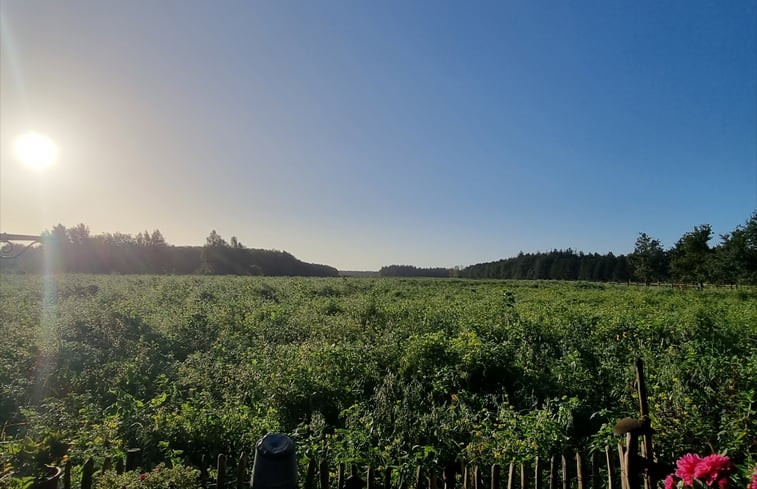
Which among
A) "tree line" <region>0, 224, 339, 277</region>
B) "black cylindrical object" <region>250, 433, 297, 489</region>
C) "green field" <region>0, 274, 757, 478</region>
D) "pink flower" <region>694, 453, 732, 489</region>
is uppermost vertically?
"tree line" <region>0, 224, 339, 277</region>

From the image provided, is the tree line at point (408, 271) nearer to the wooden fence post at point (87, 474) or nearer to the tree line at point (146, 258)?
the tree line at point (146, 258)

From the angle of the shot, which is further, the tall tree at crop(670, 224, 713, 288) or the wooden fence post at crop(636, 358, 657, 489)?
the tall tree at crop(670, 224, 713, 288)

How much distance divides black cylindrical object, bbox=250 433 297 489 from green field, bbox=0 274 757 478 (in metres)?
1.39

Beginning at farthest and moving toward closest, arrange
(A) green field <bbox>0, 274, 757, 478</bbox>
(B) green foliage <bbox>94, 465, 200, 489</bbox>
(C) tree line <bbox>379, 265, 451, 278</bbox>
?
(C) tree line <bbox>379, 265, 451, 278</bbox> < (A) green field <bbox>0, 274, 757, 478</bbox> < (B) green foliage <bbox>94, 465, 200, 489</bbox>

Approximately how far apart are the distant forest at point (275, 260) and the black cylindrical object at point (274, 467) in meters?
3.66

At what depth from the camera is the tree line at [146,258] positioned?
155ft

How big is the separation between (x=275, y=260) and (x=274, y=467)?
7291 cm

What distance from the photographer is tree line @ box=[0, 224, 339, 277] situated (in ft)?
155

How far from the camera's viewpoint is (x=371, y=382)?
7055 mm

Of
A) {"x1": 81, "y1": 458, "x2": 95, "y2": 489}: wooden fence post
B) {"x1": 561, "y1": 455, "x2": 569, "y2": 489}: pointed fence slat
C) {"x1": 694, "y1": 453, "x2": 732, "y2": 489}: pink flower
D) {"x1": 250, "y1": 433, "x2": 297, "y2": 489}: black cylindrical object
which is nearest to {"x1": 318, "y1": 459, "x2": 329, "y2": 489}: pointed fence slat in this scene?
{"x1": 250, "y1": 433, "x2": 297, "y2": 489}: black cylindrical object

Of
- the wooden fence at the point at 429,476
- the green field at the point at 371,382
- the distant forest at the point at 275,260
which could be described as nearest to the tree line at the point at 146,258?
the distant forest at the point at 275,260

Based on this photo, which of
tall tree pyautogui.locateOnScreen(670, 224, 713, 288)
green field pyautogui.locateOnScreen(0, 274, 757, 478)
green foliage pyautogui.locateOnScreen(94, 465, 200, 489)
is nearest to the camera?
green foliage pyautogui.locateOnScreen(94, 465, 200, 489)

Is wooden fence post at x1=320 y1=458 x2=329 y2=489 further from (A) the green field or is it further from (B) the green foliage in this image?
(B) the green foliage

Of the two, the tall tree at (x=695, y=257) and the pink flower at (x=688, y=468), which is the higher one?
the tall tree at (x=695, y=257)
